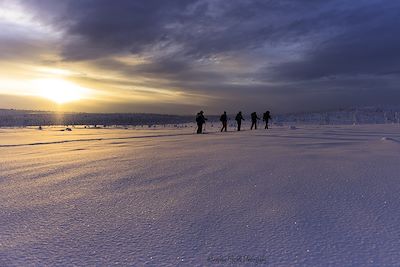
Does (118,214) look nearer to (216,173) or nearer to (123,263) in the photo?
(123,263)

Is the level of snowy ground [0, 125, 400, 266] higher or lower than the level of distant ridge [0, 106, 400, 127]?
lower

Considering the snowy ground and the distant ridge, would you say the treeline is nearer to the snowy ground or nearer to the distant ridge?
the distant ridge

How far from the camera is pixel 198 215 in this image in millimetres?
3297

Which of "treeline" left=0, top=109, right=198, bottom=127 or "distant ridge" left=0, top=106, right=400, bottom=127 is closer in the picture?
"distant ridge" left=0, top=106, right=400, bottom=127

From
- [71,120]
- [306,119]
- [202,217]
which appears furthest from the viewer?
[71,120]

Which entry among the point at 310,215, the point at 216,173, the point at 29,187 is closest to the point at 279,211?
the point at 310,215

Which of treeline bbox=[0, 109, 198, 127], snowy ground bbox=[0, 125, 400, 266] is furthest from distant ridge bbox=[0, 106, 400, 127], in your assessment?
snowy ground bbox=[0, 125, 400, 266]

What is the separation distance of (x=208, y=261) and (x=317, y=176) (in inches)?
126

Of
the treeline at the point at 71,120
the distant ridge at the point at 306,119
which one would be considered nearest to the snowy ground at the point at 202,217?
the distant ridge at the point at 306,119

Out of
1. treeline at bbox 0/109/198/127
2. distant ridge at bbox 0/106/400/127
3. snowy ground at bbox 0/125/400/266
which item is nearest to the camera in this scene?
snowy ground at bbox 0/125/400/266

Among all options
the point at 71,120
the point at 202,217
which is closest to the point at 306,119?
the point at 71,120

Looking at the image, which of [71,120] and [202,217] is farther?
[71,120]

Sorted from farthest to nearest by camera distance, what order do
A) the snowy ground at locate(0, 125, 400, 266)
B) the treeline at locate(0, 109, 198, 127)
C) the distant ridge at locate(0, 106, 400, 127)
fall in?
the treeline at locate(0, 109, 198, 127) → the distant ridge at locate(0, 106, 400, 127) → the snowy ground at locate(0, 125, 400, 266)

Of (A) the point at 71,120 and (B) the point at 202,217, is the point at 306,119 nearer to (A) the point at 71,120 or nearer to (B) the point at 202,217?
(A) the point at 71,120
